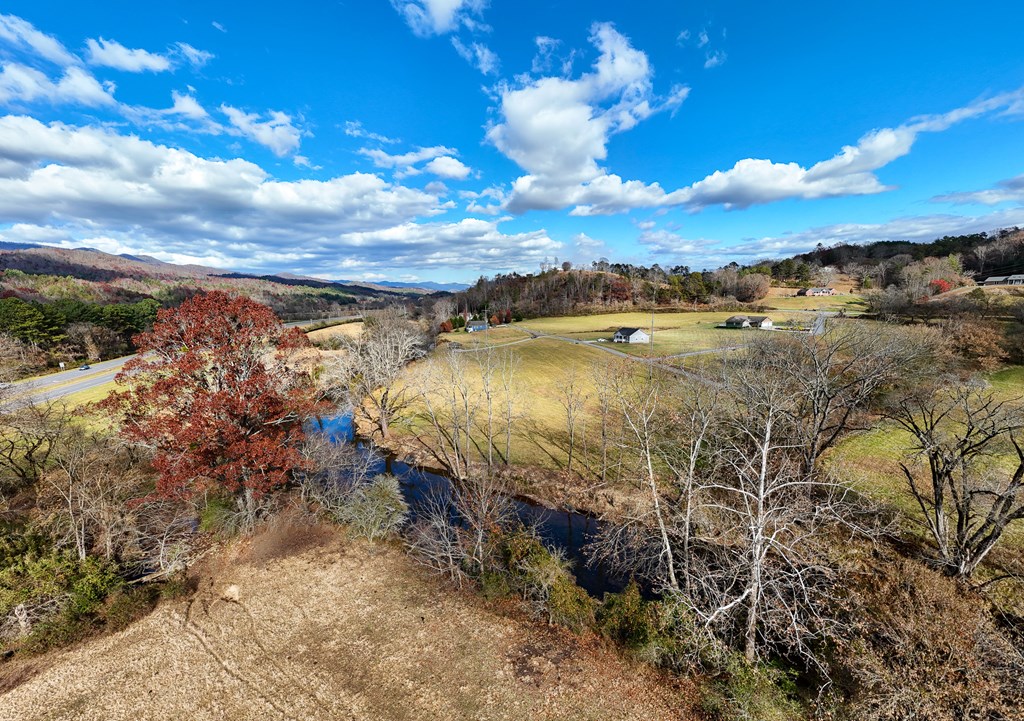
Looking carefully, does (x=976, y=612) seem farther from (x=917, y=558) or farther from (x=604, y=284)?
(x=604, y=284)

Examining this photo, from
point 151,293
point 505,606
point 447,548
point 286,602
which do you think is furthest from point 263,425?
point 151,293

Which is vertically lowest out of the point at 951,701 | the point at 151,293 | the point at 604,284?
the point at 951,701

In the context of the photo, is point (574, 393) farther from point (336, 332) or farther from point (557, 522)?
point (336, 332)

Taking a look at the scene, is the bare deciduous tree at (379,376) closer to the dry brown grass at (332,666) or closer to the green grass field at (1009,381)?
the dry brown grass at (332,666)

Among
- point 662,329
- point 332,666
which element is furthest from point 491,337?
point 332,666

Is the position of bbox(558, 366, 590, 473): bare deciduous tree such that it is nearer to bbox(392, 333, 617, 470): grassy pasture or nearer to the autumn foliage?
bbox(392, 333, 617, 470): grassy pasture

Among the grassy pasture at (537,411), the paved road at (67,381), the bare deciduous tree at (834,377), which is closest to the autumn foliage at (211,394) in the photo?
the grassy pasture at (537,411)

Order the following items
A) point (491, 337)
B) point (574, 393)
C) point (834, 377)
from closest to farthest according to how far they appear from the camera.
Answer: point (834, 377)
point (574, 393)
point (491, 337)
